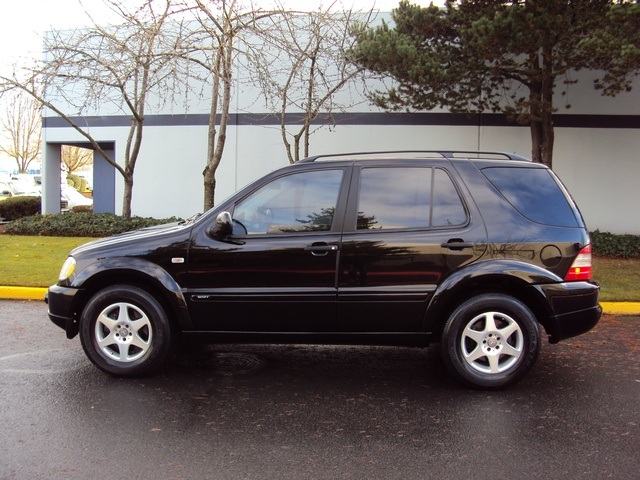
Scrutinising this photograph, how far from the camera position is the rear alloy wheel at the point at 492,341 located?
4434 mm

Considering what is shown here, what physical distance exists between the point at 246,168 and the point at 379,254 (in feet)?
35.3

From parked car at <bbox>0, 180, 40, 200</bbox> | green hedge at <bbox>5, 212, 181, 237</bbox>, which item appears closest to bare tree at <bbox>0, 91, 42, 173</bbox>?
parked car at <bbox>0, 180, 40, 200</bbox>

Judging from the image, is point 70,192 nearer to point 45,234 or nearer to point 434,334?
point 45,234

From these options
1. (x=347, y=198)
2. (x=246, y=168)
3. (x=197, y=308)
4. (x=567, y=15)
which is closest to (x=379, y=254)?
(x=347, y=198)

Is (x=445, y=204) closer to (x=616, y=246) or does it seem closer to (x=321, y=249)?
(x=321, y=249)

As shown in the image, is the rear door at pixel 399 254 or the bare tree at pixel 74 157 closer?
the rear door at pixel 399 254

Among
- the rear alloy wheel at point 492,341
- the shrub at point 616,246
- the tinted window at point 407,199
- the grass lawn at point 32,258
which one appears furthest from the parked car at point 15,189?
the rear alloy wheel at point 492,341

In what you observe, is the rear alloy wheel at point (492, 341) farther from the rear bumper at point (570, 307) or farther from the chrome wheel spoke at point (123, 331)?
the chrome wheel spoke at point (123, 331)

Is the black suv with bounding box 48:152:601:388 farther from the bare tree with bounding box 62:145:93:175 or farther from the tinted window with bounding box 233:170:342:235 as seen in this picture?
the bare tree with bounding box 62:145:93:175

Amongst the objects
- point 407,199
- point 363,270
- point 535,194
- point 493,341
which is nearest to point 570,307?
point 493,341

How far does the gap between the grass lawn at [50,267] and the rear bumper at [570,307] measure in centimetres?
349

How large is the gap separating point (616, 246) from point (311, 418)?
10226 mm

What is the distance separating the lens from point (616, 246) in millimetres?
11969

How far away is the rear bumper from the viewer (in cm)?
444
